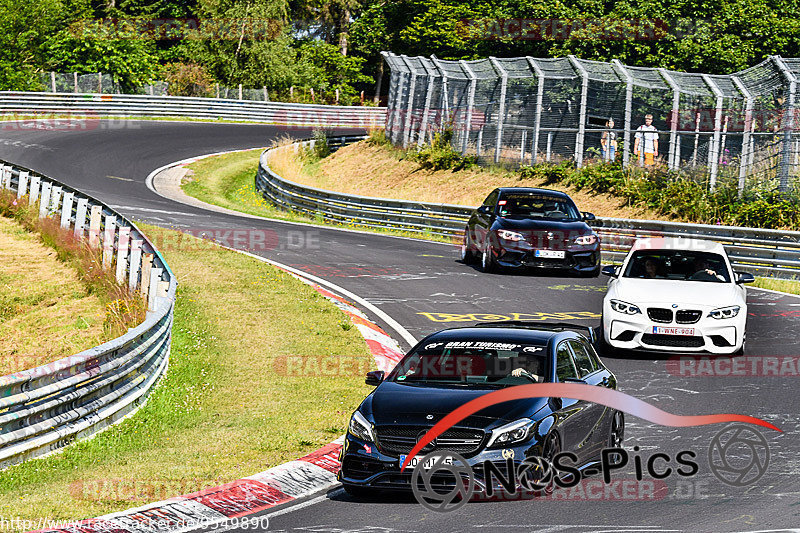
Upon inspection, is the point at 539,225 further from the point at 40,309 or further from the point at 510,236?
the point at 40,309

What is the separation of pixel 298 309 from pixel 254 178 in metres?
26.6

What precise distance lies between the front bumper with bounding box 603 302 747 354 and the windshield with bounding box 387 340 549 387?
5038 millimetres

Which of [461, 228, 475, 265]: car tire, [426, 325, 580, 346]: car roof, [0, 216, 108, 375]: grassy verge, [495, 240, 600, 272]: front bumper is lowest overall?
[0, 216, 108, 375]: grassy verge

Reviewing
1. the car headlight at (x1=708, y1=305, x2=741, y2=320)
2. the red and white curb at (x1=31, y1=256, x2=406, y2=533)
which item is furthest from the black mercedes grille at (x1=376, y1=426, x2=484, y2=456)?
the car headlight at (x1=708, y1=305, x2=741, y2=320)

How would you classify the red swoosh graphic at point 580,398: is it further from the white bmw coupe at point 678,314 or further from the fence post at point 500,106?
the fence post at point 500,106

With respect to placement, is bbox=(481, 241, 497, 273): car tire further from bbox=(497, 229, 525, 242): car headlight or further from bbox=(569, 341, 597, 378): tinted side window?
bbox=(569, 341, 597, 378): tinted side window

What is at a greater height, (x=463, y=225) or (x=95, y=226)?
(x=95, y=226)

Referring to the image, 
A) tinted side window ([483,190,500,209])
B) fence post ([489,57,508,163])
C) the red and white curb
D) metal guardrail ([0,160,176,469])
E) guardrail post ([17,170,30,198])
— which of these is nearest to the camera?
the red and white curb

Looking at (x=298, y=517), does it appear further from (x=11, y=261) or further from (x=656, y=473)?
(x=11, y=261)

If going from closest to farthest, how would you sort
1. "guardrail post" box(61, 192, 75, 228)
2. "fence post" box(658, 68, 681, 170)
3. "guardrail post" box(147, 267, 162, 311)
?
"guardrail post" box(147, 267, 162, 311) → "guardrail post" box(61, 192, 75, 228) → "fence post" box(658, 68, 681, 170)

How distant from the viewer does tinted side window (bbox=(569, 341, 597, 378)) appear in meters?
9.80

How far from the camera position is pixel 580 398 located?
9.30 m

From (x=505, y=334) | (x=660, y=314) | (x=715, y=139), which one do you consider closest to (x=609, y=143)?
(x=715, y=139)

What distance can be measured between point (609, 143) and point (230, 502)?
81.8ft
